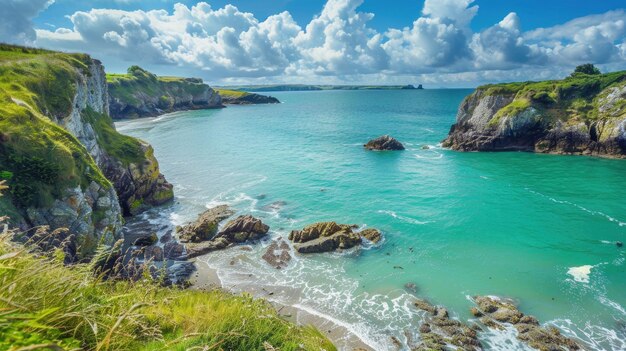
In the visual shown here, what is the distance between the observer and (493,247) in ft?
96.1

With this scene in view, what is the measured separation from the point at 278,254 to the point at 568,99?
79925mm

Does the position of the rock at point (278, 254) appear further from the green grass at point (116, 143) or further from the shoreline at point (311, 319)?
the green grass at point (116, 143)

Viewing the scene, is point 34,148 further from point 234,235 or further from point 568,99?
point 568,99

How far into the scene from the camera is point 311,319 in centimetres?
2044

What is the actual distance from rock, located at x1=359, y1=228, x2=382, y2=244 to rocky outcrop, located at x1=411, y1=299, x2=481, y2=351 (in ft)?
31.5

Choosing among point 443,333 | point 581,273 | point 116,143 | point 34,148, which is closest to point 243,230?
point 34,148

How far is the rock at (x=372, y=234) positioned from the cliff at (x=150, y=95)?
413 feet

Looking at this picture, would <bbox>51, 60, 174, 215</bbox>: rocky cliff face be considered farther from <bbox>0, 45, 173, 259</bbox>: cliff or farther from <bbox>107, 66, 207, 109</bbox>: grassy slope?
<bbox>107, 66, 207, 109</bbox>: grassy slope

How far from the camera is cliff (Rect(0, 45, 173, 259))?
20.1 meters

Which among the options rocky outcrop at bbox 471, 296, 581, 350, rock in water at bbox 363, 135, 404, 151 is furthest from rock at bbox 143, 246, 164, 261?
rock in water at bbox 363, 135, 404, 151

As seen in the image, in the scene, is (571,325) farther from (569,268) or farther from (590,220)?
(590,220)

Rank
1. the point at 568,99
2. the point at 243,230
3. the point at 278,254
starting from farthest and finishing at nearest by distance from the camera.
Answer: the point at 568,99
the point at 243,230
the point at 278,254

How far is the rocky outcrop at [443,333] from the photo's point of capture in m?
17.9

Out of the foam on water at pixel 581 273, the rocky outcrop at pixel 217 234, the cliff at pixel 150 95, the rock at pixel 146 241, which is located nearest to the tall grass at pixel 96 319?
the rocky outcrop at pixel 217 234
